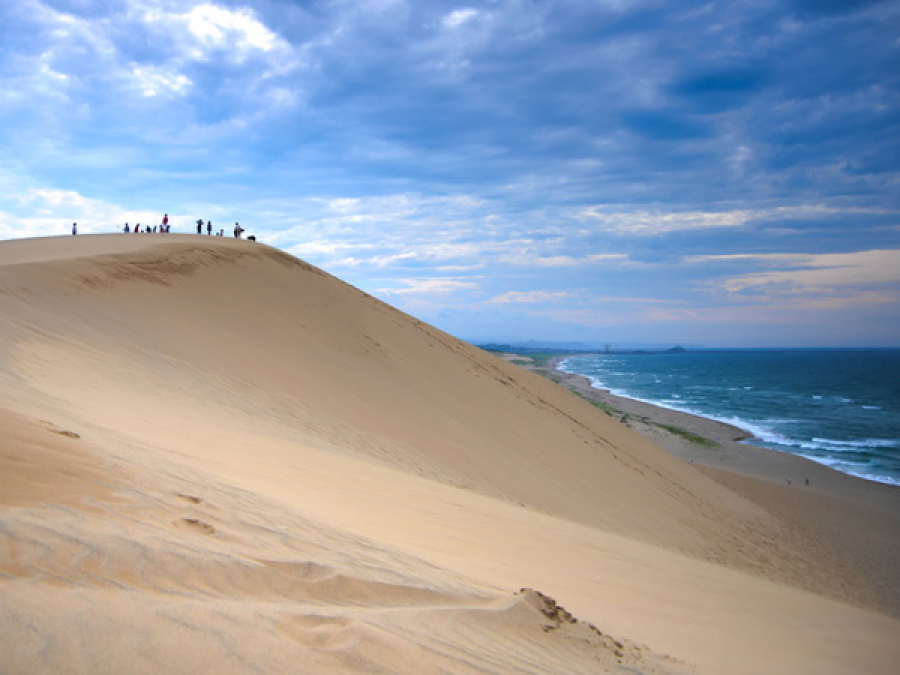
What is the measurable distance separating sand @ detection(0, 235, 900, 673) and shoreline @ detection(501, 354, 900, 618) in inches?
6.5

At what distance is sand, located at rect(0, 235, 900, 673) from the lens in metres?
2.57

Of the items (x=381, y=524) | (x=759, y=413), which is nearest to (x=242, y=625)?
(x=381, y=524)

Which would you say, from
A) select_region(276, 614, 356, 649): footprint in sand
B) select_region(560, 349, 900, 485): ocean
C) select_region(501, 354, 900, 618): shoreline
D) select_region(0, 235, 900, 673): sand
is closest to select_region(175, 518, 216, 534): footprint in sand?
select_region(0, 235, 900, 673): sand

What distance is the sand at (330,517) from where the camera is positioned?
2.57 metres

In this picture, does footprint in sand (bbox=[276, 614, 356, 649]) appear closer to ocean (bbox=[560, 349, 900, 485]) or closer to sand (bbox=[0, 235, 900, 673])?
sand (bbox=[0, 235, 900, 673])

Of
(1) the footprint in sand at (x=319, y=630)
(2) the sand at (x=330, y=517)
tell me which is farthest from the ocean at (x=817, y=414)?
(1) the footprint in sand at (x=319, y=630)

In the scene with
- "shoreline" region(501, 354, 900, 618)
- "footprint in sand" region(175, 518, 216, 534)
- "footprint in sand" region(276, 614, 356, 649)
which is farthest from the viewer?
"shoreline" region(501, 354, 900, 618)

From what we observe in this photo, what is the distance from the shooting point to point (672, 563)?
7.80 metres

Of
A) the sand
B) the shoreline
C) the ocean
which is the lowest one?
the shoreline

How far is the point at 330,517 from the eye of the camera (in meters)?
5.02

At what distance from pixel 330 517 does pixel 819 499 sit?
19615 millimetres

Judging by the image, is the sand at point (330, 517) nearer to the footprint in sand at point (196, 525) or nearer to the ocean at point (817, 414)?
the footprint in sand at point (196, 525)

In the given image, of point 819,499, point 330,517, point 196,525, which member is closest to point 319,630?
point 196,525

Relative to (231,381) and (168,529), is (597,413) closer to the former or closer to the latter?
(231,381)
